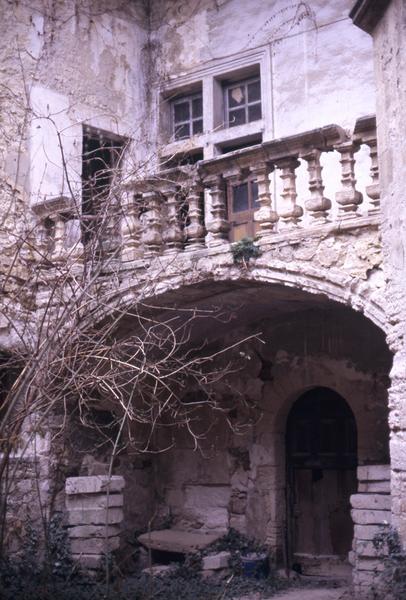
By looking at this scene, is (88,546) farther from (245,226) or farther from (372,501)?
(245,226)

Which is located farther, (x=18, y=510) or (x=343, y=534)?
(x=343, y=534)

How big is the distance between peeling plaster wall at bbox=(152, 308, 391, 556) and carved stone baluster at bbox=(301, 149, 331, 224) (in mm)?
2122

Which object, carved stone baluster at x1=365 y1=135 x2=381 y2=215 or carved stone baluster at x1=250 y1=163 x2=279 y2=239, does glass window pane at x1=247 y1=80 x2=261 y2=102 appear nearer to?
carved stone baluster at x1=250 y1=163 x2=279 y2=239

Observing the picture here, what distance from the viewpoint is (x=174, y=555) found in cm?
969

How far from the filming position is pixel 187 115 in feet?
37.8

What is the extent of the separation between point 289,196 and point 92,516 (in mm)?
3748

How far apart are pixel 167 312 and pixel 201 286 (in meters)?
0.73

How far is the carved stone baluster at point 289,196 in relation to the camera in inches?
294

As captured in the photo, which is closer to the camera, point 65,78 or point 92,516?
point 92,516

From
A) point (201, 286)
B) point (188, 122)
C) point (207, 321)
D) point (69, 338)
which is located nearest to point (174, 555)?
point (207, 321)

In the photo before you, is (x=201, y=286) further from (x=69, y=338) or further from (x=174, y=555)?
(x=174, y=555)

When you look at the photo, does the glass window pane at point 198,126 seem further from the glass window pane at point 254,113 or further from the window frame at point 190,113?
the glass window pane at point 254,113

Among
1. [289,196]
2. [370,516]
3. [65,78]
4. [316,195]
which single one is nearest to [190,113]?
[65,78]

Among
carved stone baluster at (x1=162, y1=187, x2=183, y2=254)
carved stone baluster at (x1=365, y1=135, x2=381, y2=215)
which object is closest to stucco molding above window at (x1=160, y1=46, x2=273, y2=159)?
carved stone baluster at (x1=162, y1=187, x2=183, y2=254)
